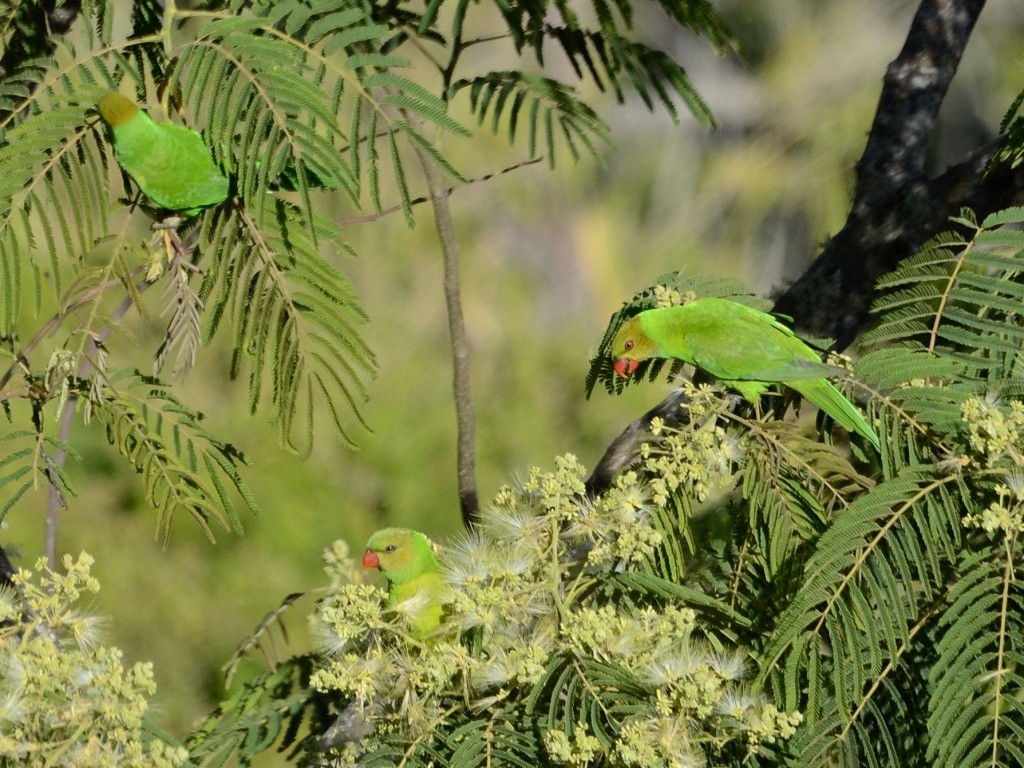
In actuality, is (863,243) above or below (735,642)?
above

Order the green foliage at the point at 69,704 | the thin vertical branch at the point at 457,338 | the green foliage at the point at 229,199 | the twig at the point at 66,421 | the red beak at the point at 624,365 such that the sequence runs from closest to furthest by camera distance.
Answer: the green foliage at the point at 69,704, the green foliage at the point at 229,199, the twig at the point at 66,421, the red beak at the point at 624,365, the thin vertical branch at the point at 457,338

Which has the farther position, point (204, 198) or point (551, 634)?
point (204, 198)

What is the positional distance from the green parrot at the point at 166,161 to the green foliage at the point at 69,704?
42 centimetres

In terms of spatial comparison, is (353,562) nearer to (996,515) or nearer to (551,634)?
(551,634)

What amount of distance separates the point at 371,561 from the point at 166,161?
0.62 meters

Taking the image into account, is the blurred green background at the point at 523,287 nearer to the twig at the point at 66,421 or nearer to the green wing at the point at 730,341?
the twig at the point at 66,421

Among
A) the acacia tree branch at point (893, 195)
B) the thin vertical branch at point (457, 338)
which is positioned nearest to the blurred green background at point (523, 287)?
the acacia tree branch at point (893, 195)

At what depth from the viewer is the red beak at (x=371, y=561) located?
1.37 metres

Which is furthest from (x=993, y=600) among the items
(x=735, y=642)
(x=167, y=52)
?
(x=167, y=52)

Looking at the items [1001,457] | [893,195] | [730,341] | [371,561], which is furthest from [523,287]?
[1001,457]

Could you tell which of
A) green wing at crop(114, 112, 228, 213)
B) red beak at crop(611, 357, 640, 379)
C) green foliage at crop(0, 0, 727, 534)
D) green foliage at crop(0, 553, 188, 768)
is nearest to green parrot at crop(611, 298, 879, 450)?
red beak at crop(611, 357, 640, 379)

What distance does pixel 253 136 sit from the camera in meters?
0.93

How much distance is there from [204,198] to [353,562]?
0.42 metres

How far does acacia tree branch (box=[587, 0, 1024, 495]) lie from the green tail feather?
0.43 meters
